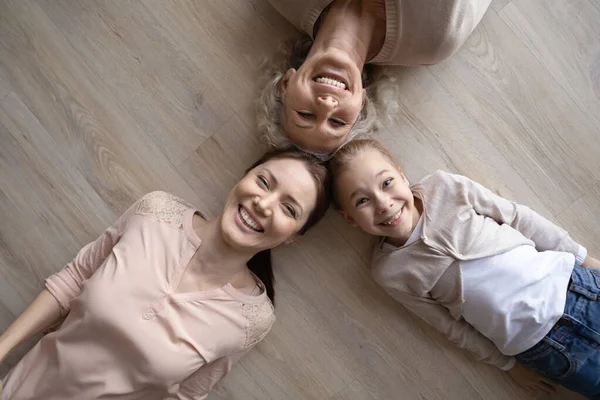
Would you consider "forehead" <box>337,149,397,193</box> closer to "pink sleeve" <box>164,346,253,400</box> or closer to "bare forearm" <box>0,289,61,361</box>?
"pink sleeve" <box>164,346,253,400</box>

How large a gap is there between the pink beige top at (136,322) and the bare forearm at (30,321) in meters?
0.03

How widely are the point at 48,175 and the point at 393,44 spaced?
110 cm

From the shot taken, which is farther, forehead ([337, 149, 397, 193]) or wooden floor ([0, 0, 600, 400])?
wooden floor ([0, 0, 600, 400])

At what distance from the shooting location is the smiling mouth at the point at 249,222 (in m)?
1.16

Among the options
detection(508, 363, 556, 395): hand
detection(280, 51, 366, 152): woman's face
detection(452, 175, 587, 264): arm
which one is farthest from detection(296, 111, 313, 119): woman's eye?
detection(508, 363, 556, 395): hand

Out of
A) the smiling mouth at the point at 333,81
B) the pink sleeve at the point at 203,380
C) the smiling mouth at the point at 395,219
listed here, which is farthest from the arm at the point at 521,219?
the pink sleeve at the point at 203,380

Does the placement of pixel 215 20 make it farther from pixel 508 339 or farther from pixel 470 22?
pixel 508 339

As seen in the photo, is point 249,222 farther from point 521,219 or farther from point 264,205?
point 521,219

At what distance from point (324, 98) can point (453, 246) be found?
1.77 ft

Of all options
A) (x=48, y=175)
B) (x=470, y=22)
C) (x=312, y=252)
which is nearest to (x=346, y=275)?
(x=312, y=252)

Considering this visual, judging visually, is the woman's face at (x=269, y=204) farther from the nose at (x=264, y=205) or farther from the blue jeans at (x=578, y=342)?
the blue jeans at (x=578, y=342)

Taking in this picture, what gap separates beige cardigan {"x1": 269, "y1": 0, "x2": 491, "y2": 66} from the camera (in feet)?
3.83

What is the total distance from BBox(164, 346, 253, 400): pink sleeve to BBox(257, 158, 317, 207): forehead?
475 mm

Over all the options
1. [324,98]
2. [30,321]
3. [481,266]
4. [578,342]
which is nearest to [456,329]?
[481,266]
